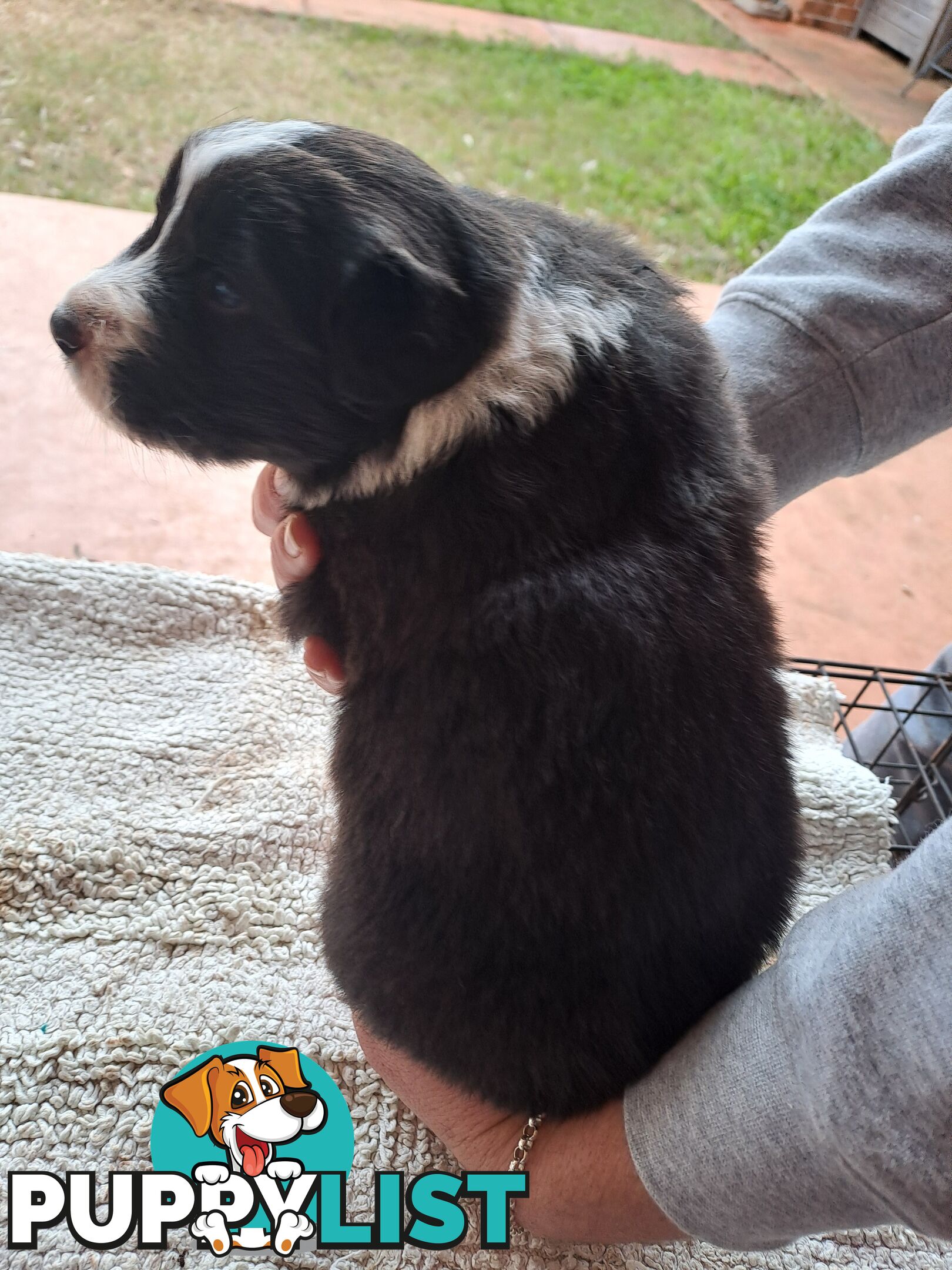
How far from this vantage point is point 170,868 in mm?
1211

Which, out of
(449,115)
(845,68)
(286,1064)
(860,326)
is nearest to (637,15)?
(845,68)

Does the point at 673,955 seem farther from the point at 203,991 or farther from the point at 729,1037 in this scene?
the point at 203,991

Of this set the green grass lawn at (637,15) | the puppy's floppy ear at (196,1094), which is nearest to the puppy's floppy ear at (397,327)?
the puppy's floppy ear at (196,1094)

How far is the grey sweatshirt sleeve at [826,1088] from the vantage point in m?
0.62

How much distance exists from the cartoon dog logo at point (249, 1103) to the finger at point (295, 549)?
1.57ft

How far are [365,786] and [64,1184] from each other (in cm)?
50

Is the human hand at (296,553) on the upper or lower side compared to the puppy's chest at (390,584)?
lower

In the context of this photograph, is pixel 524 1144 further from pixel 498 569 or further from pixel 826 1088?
pixel 498 569

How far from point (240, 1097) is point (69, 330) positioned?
69 cm

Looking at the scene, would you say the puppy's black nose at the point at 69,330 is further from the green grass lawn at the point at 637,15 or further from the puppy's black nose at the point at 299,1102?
the green grass lawn at the point at 637,15

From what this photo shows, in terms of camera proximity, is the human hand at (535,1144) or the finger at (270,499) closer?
the human hand at (535,1144)

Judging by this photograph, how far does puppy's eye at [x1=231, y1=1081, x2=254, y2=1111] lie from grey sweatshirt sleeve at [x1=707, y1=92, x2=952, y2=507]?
2.77 feet

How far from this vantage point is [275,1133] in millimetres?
895

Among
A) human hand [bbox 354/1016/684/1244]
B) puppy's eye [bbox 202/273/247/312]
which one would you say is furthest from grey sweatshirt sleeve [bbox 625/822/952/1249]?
puppy's eye [bbox 202/273/247/312]
